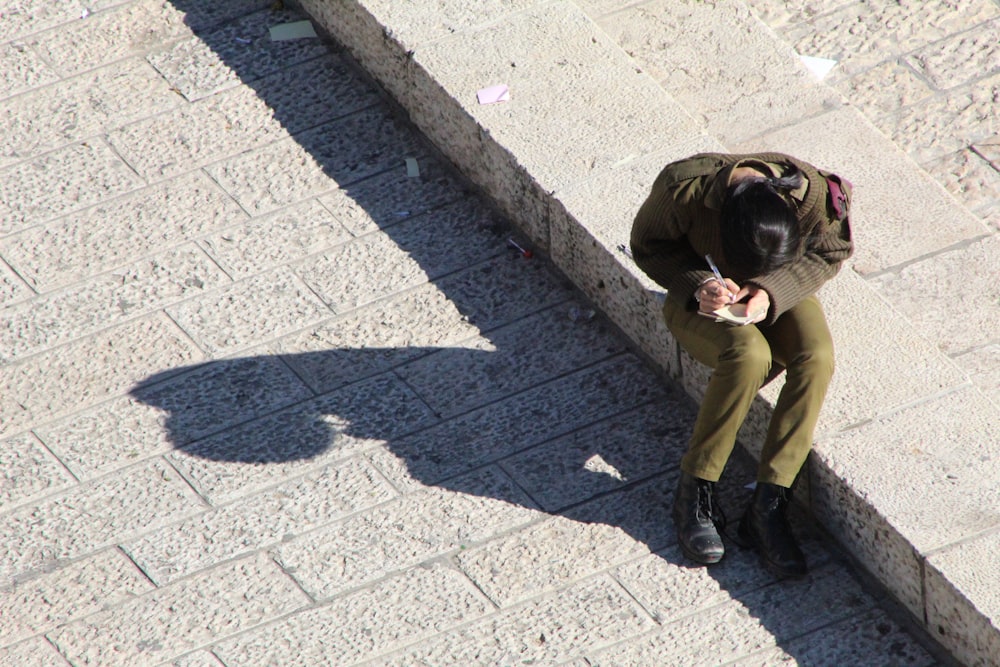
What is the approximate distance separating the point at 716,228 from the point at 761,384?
52cm

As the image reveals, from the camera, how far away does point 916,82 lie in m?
6.24

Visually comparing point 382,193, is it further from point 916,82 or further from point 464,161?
point 916,82

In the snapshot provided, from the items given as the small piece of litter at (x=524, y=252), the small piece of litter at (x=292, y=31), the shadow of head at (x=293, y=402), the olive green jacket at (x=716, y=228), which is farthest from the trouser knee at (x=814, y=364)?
the small piece of litter at (x=292, y=31)

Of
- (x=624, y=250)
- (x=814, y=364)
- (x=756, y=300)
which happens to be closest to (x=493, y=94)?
(x=624, y=250)

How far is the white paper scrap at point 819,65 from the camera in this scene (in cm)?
631

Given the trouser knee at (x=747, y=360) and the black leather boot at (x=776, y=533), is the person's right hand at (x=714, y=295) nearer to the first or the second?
the trouser knee at (x=747, y=360)

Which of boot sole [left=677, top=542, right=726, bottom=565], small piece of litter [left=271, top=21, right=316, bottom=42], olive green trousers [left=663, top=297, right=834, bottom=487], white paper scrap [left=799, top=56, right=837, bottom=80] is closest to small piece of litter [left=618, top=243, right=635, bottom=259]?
olive green trousers [left=663, top=297, right=834, bottom=487]

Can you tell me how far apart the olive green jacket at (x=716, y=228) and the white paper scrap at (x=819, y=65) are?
6.24ft

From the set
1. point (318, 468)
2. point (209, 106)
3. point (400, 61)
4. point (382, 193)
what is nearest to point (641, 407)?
point (318, 468)

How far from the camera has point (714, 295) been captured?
14.5 ft

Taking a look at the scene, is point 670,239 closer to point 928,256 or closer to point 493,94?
point 928,256

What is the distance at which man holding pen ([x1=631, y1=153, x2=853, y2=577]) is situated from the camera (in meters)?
4.39

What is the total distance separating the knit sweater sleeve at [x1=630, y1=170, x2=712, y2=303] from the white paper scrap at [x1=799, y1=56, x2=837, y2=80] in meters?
2.04

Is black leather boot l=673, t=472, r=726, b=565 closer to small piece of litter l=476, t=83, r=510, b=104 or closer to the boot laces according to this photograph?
the boot laces
